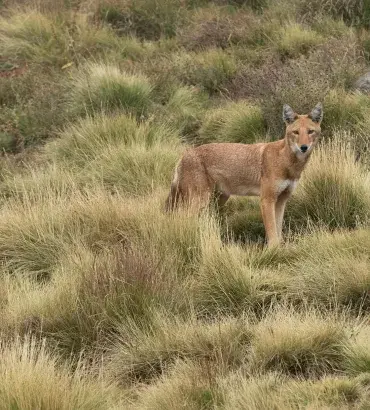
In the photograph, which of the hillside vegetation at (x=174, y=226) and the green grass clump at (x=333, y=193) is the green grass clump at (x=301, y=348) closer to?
the hillside vegetation at (x=174, y=226)

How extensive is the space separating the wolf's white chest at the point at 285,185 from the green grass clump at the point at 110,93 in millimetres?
4509

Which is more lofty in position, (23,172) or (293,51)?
(293,51)

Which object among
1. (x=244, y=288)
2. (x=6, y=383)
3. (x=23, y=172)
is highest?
(x=6, y=383)

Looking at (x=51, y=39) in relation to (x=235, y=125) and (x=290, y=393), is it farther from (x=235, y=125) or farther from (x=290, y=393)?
(x=290, y=393)

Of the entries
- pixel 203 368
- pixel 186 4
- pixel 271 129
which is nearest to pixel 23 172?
pixel 271 129

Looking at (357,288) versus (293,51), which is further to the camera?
(293,51)

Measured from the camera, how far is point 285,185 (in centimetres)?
835

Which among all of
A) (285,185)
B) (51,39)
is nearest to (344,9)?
(51,39)

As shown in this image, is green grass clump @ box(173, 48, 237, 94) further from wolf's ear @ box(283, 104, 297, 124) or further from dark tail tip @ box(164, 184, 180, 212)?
wolf's ear @ box(283, 104, 297, 124)

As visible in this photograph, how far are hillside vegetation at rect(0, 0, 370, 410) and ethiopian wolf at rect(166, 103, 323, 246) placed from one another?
0.35 m

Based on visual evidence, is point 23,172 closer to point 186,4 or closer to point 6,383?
point 6,383

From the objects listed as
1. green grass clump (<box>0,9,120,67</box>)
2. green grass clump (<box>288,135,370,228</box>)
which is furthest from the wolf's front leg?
green grass clump (<box>0,9,120,67</box>)

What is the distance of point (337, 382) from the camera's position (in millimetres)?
5090

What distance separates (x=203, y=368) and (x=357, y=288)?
1707 mm
